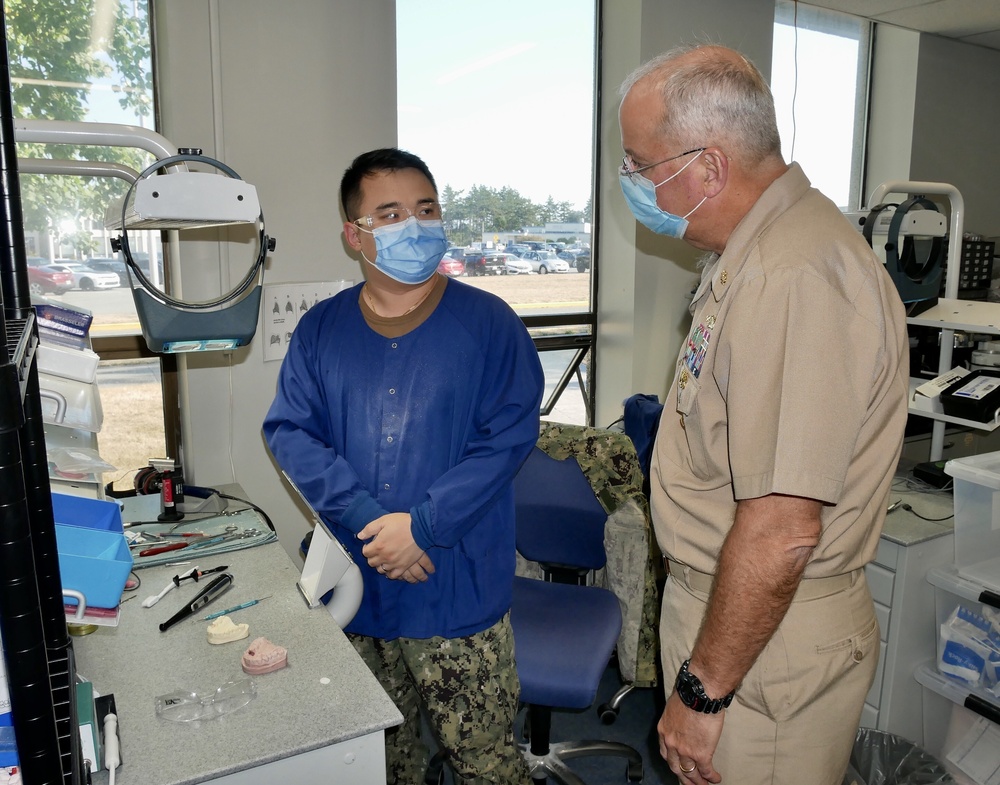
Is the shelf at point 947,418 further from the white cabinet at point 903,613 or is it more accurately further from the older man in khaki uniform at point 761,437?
the older man in khaki uniform at point 761,437

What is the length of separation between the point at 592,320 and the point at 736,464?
2.34 m

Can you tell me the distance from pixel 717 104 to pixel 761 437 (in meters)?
0.48

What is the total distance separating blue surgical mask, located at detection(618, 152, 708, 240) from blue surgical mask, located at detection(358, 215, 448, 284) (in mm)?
515

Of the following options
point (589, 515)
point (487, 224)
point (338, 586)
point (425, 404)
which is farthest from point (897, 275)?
point (338, 586)

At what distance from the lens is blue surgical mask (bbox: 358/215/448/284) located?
5.21 ft

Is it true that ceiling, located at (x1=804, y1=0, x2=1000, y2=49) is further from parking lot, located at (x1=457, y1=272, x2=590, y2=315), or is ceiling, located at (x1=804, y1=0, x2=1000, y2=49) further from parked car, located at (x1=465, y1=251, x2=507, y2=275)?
parked car, located at (x1=465, y1=251, x2=507, y2=275)

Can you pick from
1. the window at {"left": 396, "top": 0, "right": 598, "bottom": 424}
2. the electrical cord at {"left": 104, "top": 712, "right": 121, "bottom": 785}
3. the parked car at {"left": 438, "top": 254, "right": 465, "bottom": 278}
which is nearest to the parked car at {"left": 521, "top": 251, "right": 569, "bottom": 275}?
the window at {"left": 396, "top": 0, "right": 598, "bottom": 424}

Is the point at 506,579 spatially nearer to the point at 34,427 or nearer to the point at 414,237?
the point at 414,237

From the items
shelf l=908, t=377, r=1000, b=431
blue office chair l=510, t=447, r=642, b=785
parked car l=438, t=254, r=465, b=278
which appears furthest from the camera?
parked car l=438, t=254, r=465, b=278

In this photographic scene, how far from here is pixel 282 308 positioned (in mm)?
2357

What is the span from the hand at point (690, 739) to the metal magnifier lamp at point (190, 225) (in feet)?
3.45

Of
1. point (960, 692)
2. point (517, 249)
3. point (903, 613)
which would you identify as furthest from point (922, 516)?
point (517, 249)

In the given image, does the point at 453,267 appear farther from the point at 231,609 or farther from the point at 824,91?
the point at 824,91

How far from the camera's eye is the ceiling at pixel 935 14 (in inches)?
128
